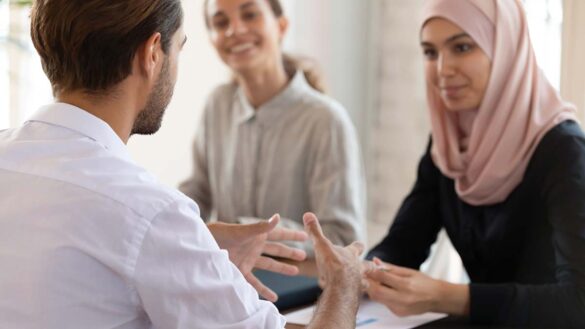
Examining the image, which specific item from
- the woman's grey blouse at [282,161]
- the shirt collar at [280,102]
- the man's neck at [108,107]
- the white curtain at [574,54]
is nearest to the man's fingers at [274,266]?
the man's neck at [108,107]

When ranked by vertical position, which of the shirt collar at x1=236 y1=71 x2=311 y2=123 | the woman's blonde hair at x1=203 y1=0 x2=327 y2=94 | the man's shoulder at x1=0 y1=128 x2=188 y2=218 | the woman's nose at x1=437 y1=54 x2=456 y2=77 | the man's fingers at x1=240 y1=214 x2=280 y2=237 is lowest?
the man's fingers at x1=240 y1=214 x2=280 y2=237

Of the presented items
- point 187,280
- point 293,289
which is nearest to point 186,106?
point 293,289

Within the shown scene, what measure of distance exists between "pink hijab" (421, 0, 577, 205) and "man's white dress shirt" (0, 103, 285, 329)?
0.98 m

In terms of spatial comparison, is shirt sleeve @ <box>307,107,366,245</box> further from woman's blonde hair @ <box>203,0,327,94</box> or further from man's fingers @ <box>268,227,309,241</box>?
man's fingers @ <box>268,227,309,241</box>

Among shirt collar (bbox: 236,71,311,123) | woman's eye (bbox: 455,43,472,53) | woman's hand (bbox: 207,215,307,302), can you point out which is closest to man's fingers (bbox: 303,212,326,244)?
woman's hand (bbox: 207,215,307,302)

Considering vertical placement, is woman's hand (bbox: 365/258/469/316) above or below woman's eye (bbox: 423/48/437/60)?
below

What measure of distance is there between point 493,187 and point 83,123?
1.08 metres

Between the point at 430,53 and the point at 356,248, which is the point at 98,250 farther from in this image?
the point at 430,53

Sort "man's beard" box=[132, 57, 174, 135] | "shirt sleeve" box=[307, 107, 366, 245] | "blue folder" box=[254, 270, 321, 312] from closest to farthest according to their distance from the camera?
"man's beard" box=[132, 57, 174, 135] < "blue folder" box=[254, 270, 321, 312] < "shirt sleeve" box=[307, 107, 366, 245]

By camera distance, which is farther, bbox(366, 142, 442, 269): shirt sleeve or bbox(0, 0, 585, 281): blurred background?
bbox(0, 0, 585, 281): blurred background

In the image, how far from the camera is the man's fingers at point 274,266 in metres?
1.96

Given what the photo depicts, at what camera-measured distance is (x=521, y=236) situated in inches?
83.6

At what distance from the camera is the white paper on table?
190 cm

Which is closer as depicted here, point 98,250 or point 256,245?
point 98,250
